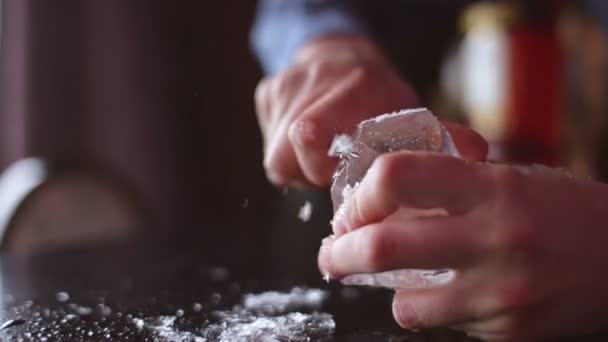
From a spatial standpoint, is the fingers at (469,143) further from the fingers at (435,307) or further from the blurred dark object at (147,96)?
the blurred dark object at (147,96)

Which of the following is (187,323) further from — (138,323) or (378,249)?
(378,249)

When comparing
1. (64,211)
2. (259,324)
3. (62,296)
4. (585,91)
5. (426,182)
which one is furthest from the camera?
(585,91)

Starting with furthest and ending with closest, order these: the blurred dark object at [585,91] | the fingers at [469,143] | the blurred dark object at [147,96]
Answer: the blurred dark object at [147,96] < the blurred dark object at [585,91] < the fingers at [469,143]

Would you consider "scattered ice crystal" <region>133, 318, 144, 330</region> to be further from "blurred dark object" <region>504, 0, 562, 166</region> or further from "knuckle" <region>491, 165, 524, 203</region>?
"blurred dark object" <region>504, 0, 562, 166</region>

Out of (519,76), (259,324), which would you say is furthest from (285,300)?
(519,76)

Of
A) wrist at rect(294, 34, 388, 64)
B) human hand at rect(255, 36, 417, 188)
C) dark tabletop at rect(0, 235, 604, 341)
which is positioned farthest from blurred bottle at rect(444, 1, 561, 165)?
dark tabletop at rect(0, 235, 604, 341)

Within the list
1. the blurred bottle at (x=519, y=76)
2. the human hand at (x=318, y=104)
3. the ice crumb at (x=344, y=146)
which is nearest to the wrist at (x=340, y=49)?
the human hand at (x=318, y=104)

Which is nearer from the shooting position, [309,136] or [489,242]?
[489,242]
